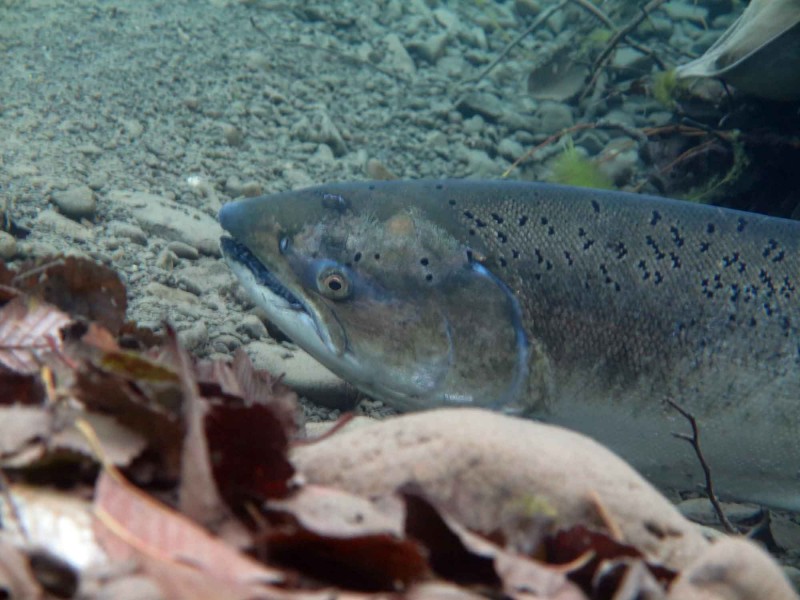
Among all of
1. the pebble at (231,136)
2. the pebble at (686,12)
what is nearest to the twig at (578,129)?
the pebble at (231,136)

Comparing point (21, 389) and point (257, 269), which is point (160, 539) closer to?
point (21, 389)

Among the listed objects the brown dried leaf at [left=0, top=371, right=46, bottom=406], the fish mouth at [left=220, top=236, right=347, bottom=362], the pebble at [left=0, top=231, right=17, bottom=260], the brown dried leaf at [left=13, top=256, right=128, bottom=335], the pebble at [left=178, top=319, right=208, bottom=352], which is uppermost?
the brown dried leaf at [left=0, top=371, right=46, bottom=406]

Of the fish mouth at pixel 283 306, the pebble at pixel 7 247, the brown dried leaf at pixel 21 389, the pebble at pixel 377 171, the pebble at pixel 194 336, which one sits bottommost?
the pebble at pixel 377 171

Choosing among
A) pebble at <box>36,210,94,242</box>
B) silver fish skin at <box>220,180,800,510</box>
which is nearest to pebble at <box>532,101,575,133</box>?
silver fish skin at <box>220,180,800,510</box>

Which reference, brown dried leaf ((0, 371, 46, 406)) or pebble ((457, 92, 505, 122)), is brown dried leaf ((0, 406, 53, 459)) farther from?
pebble ((457, 92, 505, 122))

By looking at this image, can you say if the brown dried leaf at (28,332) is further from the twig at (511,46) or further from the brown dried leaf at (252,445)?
the twig at (511,46)

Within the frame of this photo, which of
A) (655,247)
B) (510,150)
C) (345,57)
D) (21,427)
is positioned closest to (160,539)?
(21,427)
